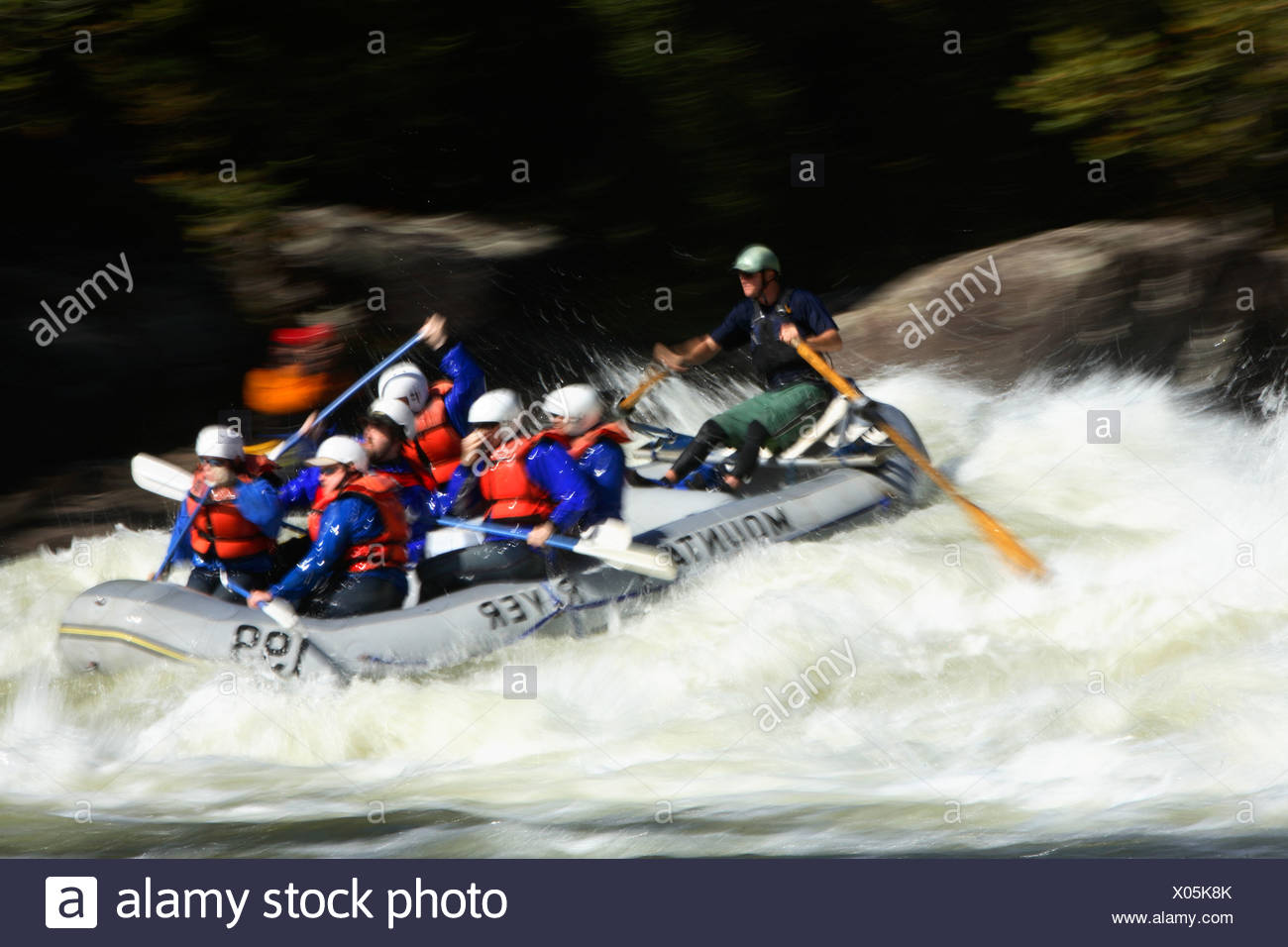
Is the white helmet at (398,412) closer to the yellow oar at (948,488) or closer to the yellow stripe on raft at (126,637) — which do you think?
the yellow stripe on raft at (126,637)

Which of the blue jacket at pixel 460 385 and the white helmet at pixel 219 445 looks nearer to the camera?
the white helmet at pixel 219 445

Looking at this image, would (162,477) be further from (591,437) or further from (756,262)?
(756,262)

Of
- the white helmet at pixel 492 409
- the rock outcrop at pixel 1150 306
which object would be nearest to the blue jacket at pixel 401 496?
the white helmet at pixel 492 409

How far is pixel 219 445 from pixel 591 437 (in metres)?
1.43

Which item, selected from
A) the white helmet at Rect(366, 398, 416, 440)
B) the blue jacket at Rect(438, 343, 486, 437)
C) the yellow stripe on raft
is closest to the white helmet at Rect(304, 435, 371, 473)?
the white helmet at Rect(366, 398, 416, 440)

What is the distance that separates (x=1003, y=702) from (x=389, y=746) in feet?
7.70

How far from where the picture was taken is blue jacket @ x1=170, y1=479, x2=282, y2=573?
535 centimetres

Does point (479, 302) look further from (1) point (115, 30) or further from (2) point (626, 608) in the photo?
(2) point (626, 608)

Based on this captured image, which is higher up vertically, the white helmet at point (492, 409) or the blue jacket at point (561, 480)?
the white helmet at point (492, 409)

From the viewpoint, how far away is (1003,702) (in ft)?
18.4

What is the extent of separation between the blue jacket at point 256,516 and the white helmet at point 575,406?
1.10 m

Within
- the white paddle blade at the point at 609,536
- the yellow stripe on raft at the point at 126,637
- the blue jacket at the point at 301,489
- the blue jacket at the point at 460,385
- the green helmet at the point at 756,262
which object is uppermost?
the green helmet at the point at 756,262

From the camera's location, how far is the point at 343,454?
5.21 metres

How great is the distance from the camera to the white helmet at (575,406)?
18.5ft
